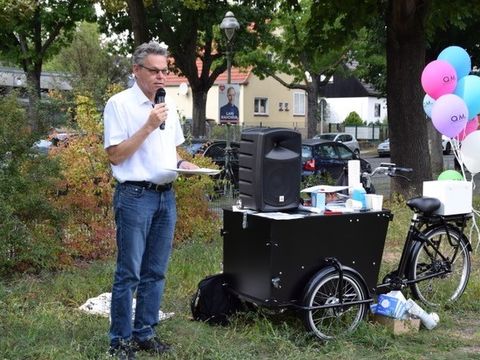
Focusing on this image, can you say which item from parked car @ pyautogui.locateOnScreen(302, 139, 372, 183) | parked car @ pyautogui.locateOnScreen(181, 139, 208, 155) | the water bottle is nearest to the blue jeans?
the water bottle

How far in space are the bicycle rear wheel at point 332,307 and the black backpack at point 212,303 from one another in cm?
69

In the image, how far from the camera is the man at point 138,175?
3.97 meters

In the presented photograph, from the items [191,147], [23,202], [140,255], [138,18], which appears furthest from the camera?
[138,18]

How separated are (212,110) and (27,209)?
4101 centimetres

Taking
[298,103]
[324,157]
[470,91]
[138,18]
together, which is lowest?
[324,157]

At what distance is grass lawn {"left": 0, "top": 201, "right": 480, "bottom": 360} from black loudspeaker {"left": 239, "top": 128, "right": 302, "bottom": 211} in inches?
36.2

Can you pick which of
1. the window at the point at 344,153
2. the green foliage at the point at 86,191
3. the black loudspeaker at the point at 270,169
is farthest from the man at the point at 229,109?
the black loudspeaker at the point at 270,169

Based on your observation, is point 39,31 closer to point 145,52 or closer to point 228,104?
point 228,104

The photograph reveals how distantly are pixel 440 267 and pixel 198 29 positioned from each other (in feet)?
64.6

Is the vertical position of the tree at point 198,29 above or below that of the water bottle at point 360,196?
above

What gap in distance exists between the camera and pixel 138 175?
404 cm

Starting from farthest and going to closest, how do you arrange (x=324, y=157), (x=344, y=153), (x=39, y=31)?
1. (x=39, y=31)
2. (x=344, y=153)
3. (x=324, y=157)

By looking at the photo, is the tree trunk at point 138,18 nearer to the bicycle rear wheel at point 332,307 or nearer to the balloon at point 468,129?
the balloon at point 468,129

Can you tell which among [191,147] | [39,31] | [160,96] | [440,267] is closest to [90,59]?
[39,31]
